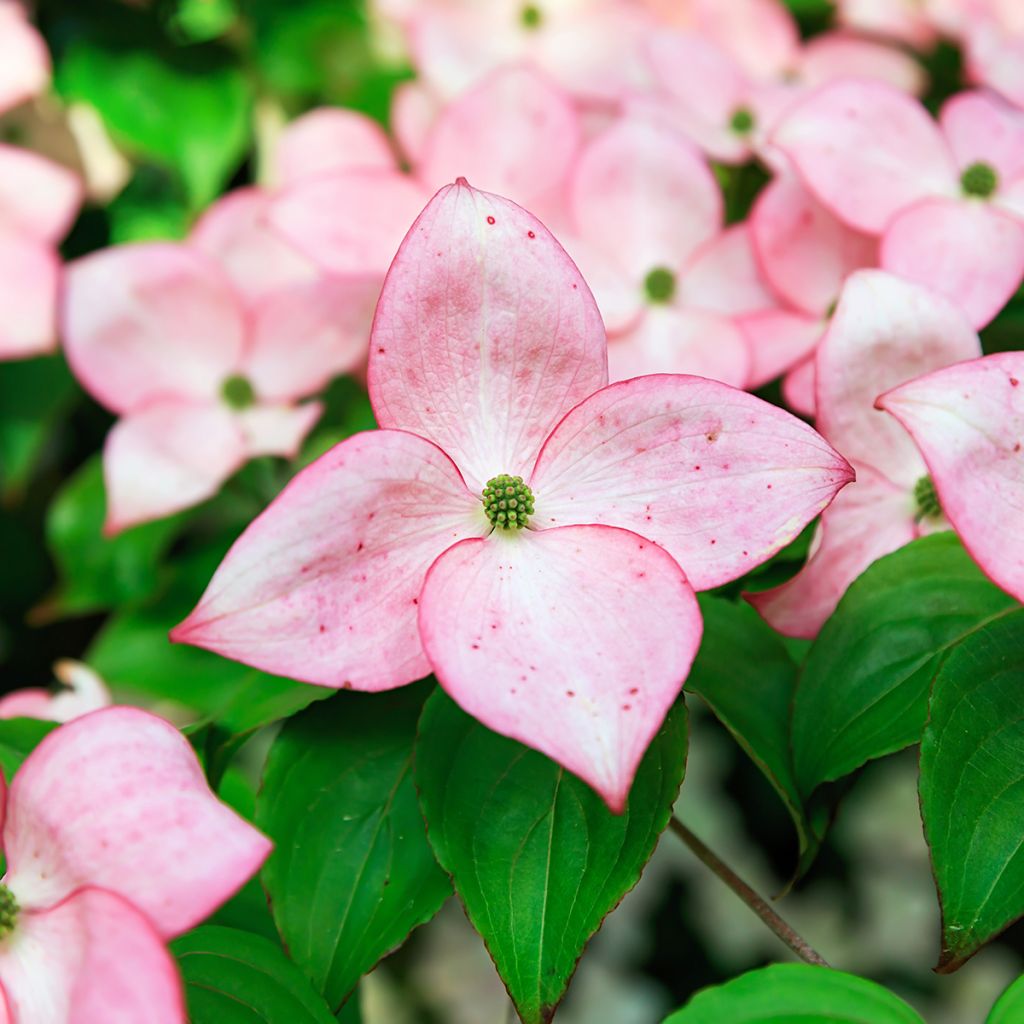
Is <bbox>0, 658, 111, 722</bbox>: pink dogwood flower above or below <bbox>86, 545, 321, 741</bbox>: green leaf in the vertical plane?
above

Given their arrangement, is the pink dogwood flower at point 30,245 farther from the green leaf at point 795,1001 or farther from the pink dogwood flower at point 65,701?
the green leaf at point 795,1001

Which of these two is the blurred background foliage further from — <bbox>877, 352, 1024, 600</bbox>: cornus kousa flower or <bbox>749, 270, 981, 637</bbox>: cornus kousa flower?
<bbox>877, 352, 1024, 600</bbox>: cornus kousa flower

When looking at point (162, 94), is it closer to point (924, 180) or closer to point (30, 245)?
point (30, 245)

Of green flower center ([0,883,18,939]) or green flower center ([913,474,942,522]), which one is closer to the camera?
green flower center ([0,883,18,939])

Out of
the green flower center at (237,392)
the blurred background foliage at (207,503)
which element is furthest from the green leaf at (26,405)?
the green flower center at (237,392)

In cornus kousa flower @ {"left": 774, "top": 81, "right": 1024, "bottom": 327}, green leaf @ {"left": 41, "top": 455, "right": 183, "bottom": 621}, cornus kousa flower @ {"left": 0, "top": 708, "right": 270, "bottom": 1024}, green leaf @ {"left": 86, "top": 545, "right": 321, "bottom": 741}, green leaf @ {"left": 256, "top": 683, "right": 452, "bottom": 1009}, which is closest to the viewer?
cornus kousa flower @ {"left": 0, "top": 708, "right": 270, "bottom": 1024}

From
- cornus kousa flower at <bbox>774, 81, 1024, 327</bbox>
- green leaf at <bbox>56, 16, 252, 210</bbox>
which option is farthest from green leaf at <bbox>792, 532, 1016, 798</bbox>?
green leaf at <bbox>56, 16, 252, 210</bbox>

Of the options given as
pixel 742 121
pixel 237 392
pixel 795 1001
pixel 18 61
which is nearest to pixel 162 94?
pixel 18 61
